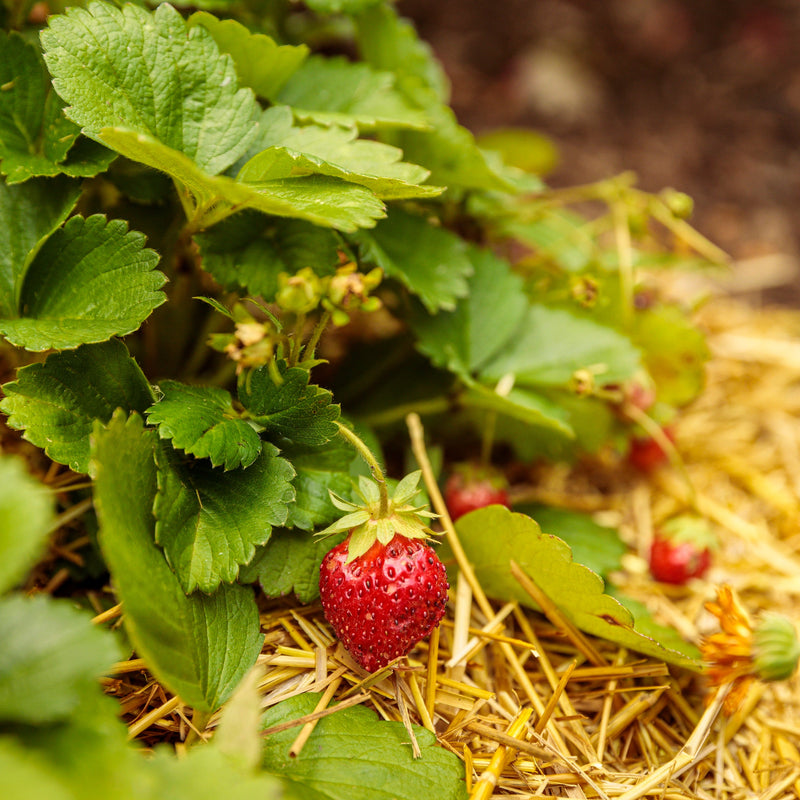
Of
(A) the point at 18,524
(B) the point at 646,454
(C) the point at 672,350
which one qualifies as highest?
(A) the point at 18,524

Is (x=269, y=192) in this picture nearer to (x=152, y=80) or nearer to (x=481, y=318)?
(x=152, y=80)

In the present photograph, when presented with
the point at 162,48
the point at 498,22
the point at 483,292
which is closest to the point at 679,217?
the point at 483,292

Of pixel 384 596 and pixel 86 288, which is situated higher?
pixel 86 288

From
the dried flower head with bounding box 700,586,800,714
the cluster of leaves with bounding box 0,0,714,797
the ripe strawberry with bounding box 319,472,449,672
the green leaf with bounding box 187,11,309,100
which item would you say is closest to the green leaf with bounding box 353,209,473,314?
the cluster of leaves with bounding box 0,0,714,797

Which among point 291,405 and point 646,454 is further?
point 646,454

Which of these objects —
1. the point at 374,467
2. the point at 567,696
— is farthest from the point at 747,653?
the point at 374,467

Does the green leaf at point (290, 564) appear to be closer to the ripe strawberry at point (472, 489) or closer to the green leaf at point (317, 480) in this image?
the green leaf at point (317, 480)

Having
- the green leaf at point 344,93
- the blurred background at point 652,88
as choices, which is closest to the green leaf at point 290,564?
the green leaf at point 344,93
